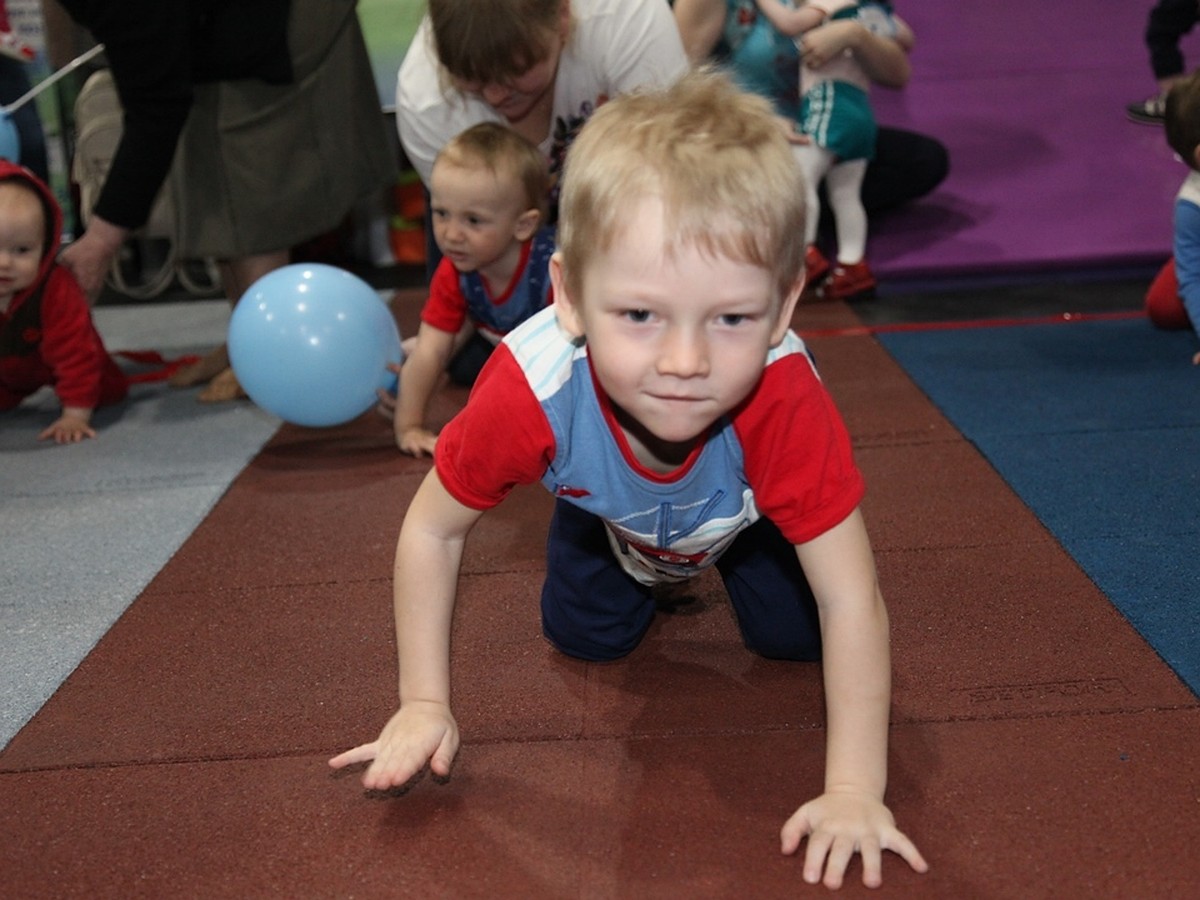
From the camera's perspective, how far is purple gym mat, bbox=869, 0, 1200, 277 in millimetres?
3852

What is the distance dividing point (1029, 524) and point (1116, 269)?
1.98 metres

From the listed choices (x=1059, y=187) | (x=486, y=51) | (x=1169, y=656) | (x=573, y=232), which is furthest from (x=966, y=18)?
(x=573, y=232)

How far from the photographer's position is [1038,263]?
3.77m

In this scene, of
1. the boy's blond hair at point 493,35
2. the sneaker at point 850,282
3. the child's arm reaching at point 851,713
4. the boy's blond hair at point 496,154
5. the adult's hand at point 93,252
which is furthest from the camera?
the sneaker at point 850,282

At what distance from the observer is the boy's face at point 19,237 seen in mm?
2732

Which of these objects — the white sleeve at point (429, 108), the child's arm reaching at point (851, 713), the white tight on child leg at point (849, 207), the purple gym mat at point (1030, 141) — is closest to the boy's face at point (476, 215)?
the white sleeve at point (429, 108)

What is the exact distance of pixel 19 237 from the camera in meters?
2.75

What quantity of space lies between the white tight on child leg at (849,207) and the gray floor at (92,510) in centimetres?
185

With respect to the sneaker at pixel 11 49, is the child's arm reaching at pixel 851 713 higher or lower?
lower

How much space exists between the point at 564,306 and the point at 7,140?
92.0 inches

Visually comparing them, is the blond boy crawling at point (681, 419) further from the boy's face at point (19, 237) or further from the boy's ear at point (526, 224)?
the boy's face at point (19, 237)

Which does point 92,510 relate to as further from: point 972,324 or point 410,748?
point 972,324

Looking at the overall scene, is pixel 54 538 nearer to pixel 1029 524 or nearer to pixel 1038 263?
pixel 1029 524

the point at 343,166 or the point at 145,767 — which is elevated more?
the point at 343,166
